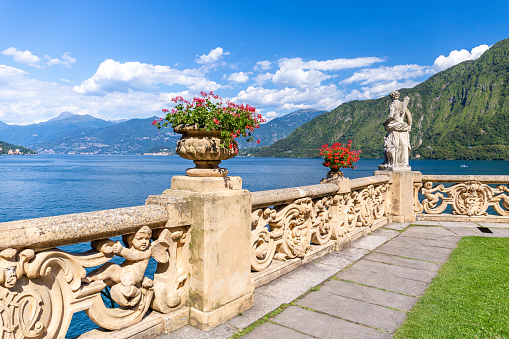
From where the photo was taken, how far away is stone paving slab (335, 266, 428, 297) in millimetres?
4086

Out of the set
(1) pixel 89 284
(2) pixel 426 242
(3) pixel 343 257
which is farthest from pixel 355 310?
(2) pixel 426 242

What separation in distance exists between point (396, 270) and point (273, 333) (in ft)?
8.72

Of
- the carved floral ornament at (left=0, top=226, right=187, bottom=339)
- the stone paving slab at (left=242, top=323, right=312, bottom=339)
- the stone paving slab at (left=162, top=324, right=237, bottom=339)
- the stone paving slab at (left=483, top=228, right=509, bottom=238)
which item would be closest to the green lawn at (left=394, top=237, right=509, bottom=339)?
the stone paving slab at (left=242, top=323, right=312, bottom=339)

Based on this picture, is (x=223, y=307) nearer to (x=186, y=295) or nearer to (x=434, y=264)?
(x=186, y=295)

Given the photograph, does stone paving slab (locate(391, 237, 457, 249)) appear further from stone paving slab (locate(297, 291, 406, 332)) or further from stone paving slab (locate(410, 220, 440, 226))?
stone paving slab (locate(297, 291, 406, 332))

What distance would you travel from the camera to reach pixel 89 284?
8.33 feet

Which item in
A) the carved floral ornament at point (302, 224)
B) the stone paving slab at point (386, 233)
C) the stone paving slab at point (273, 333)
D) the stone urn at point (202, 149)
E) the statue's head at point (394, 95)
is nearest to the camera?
the stone paving slab at point (273, 333)

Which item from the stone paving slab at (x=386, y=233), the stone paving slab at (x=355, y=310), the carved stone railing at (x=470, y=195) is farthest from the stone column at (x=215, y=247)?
the carved stone railing at (x=470, y=195)

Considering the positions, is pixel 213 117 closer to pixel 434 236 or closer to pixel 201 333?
pixel 201 333

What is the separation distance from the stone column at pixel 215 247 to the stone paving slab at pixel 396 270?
223 cm

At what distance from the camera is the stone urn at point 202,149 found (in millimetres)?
3162

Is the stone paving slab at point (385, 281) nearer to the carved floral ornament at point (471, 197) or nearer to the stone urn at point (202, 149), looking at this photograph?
the stone urn at point (202, 149)

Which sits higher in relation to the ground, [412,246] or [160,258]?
[160,258]

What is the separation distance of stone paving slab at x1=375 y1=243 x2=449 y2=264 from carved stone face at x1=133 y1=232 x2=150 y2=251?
4442mm
